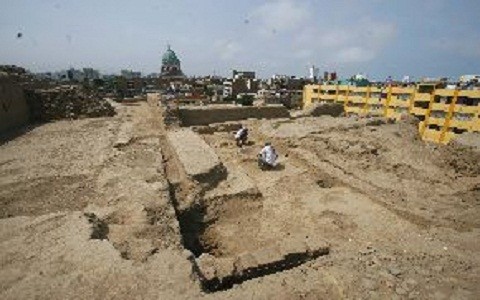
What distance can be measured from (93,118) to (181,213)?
38.7 ft

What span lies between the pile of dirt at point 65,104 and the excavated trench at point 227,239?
9885mm

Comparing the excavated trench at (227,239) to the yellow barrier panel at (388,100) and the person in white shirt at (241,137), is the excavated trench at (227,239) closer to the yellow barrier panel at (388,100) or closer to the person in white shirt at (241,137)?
the person in white shirt at (241,137)

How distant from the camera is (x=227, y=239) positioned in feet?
21.5

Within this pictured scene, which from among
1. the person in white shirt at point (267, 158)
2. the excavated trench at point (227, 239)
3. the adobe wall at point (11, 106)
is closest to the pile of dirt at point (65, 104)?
the adobe wall at point (11, 106)

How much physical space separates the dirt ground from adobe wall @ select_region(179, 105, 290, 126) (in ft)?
10.2

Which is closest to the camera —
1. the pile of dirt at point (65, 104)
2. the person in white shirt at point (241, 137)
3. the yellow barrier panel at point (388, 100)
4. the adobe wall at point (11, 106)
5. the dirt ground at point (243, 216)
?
the dirt ground at point (243, 216)

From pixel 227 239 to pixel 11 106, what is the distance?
480 inches

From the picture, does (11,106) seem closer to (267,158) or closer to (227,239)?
(267,158)

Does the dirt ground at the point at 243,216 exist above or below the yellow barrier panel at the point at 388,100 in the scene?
below

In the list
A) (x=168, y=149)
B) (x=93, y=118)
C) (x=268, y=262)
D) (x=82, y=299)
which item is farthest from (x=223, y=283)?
(x=93, y=118)

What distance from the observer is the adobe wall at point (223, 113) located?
52.4 feet

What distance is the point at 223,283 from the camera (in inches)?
157

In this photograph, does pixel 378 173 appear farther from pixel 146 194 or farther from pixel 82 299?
pixel 82 299

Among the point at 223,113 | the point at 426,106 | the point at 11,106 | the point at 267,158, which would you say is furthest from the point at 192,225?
the point at 11,106
